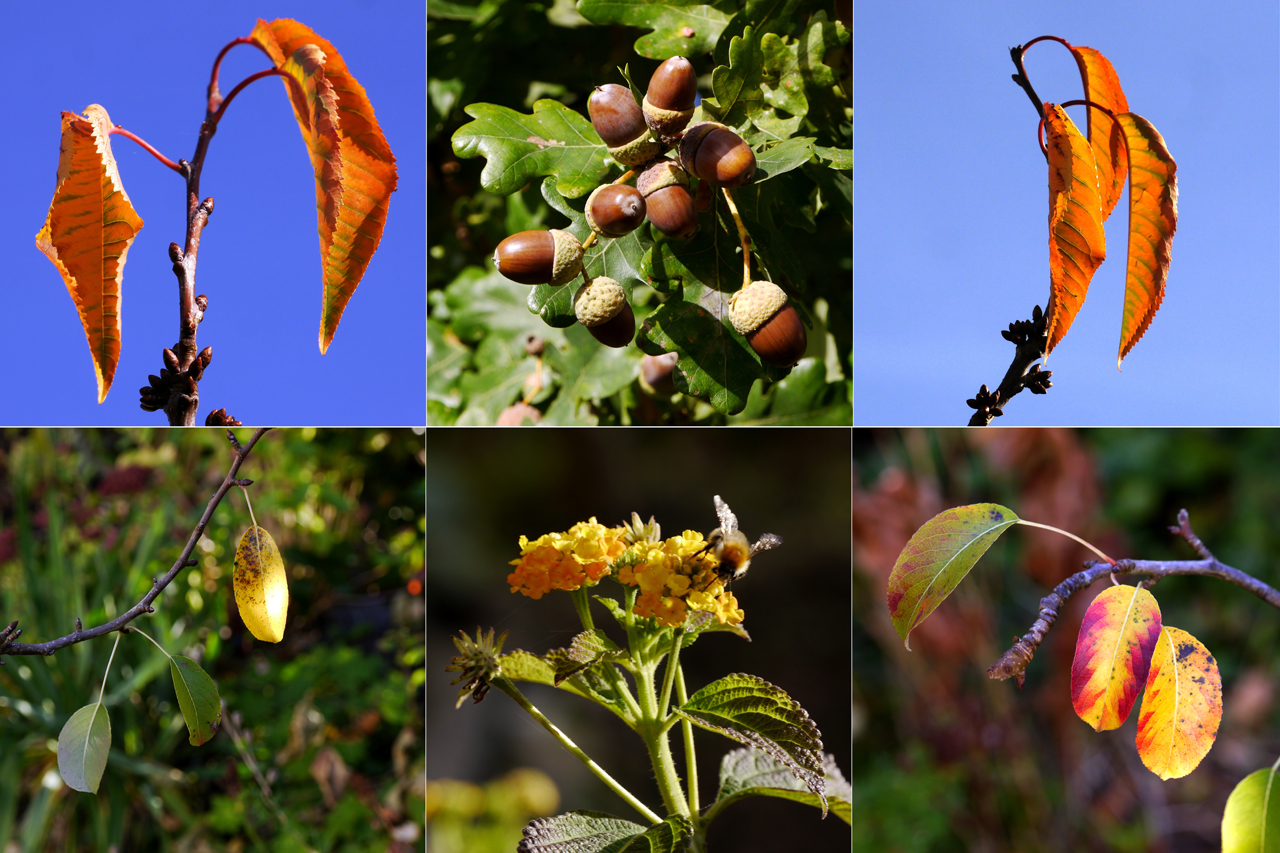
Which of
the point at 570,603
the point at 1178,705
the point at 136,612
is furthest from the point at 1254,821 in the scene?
the point at 136,612

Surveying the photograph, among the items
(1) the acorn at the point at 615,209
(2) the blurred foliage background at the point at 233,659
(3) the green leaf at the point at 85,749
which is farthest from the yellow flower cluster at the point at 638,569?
(2) the blurred foliage background at the point at 233,659

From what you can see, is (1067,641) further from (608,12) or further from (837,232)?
(608,12)

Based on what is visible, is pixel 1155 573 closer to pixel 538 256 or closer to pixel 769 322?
pixel 769 322

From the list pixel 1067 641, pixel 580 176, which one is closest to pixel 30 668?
pixel 580 176

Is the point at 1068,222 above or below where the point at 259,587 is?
above

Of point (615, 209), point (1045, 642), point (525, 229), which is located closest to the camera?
point (615, 209)

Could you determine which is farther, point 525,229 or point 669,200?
point 525,229

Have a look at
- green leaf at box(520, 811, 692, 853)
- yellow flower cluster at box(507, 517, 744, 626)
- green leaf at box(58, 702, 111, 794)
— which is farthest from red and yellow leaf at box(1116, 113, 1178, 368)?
green leaf at box(58, 702, 111, 794)

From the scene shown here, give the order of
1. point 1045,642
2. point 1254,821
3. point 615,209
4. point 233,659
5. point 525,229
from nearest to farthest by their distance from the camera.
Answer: point 615,209 → point 1254,821 → point 525,229 → point 1045,642 → point 233,659
